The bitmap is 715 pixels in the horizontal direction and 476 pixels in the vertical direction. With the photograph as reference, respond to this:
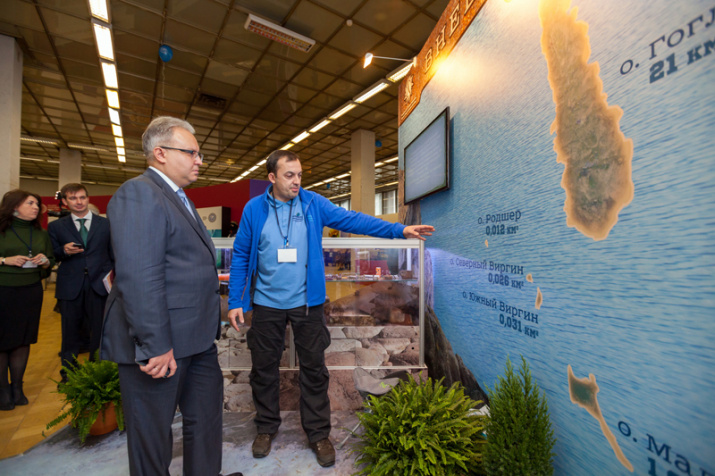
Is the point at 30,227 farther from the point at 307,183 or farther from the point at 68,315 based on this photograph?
the point at 307,183

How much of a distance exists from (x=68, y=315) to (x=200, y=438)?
2.14m

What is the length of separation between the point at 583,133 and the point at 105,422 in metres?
3.05

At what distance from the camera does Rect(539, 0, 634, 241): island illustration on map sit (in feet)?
3.29

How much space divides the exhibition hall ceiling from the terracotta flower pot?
188 inches

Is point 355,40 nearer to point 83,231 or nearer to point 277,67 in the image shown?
point 277,67

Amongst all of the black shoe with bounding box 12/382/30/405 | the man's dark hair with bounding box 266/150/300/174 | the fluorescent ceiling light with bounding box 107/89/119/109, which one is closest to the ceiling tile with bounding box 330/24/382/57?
the man's dark hair with bounding box 266/150/300/174

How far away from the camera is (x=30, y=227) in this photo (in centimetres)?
256

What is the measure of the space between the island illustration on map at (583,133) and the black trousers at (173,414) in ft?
5.44

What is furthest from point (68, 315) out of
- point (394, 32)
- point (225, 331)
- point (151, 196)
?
point (394, 32)

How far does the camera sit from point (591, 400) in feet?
3.62

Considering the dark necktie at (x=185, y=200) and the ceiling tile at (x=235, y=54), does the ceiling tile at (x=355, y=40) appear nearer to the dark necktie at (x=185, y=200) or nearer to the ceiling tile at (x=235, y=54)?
the ceiling tile at (x=235, y=54)

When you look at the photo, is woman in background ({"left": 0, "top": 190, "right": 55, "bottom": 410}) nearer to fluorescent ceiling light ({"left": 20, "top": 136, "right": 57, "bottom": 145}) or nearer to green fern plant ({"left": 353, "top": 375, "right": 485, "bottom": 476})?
green fern plant ({"left": 353, "top": 375, "right": 485, "bottom": 476})

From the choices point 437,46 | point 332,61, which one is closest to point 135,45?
point 332,61

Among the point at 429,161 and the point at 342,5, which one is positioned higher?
the point at 342,5
